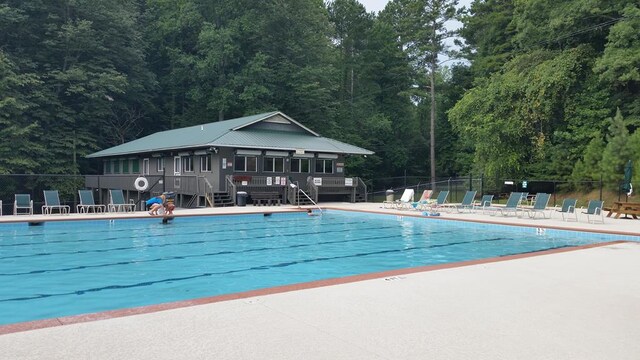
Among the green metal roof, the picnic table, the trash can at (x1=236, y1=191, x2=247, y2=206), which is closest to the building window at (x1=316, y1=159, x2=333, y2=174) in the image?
the green metal roof

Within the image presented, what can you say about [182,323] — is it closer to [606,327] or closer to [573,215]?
[606,327]

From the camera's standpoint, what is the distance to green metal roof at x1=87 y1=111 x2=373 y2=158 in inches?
1020

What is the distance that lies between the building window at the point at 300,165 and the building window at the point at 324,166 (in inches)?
29.6

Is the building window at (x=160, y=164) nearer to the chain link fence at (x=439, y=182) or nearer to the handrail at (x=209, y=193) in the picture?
the chain link fence at (x=439, y=182)

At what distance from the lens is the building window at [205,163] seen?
1048 inches

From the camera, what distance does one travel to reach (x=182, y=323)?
15.1 feet

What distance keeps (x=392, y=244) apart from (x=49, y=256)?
8.35 meters

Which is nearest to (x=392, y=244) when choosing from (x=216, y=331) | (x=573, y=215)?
(x=216, y=331)

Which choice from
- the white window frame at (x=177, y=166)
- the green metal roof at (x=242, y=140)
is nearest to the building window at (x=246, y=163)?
the green metal roof at (x=242, y=140)

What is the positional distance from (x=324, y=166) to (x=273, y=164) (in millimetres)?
3770

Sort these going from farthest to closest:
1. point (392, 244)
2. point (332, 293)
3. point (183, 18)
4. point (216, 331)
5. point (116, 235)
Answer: point (183, 18) < point (116, 235) < point (392, 244) < point (332, 293) < point (216, 331)

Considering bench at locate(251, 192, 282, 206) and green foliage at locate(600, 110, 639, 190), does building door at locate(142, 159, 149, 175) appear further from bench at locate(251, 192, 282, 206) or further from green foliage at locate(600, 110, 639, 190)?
green foliage at locate(600, 110, 639, 190)

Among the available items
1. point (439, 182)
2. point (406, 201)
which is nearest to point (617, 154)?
point (439, 182)

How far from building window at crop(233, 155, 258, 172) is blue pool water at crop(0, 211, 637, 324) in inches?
322
